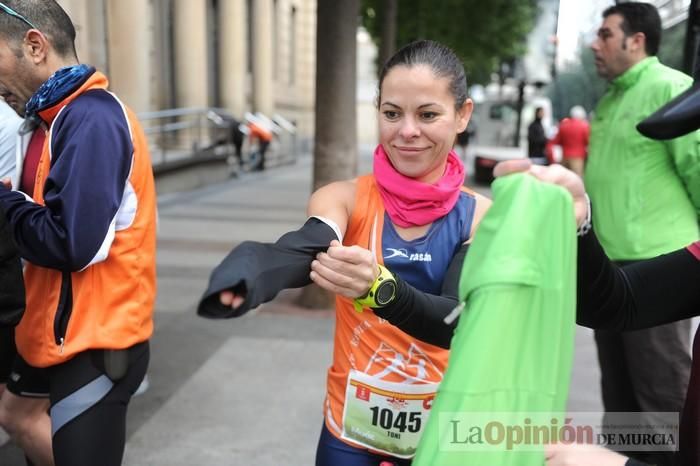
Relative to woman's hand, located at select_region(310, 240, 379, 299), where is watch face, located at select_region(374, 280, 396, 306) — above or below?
below

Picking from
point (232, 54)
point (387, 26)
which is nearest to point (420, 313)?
point (387, 26)

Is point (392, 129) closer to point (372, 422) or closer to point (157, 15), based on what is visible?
point (372, 422)

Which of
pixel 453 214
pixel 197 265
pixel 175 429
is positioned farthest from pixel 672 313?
pixel 197 265

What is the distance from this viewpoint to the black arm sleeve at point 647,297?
1.60 meters

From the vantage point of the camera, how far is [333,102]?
5.97 metres

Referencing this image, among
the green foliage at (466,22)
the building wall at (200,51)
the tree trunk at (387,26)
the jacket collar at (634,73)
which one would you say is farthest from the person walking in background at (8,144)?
the green foliage at (466,22)

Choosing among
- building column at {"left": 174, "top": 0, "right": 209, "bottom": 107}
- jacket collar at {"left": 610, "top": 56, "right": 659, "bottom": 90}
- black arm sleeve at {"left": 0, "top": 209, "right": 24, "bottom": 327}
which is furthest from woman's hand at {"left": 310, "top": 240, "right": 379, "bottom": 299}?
building column at {"left": 174, "top": 0, "right": 209, "bottom": 107}

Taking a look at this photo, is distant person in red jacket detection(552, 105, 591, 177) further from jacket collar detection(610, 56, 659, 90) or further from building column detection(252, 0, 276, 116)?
building column detection(252, 0, 276, 116)

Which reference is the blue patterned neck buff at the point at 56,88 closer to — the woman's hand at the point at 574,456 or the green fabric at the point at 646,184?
the woman's hand at the point at 574,456

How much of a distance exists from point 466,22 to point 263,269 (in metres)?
19.4

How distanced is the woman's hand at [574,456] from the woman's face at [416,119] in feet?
2.81

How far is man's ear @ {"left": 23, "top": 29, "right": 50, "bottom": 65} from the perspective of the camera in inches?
80.8

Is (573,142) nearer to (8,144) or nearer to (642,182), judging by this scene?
(642,182)

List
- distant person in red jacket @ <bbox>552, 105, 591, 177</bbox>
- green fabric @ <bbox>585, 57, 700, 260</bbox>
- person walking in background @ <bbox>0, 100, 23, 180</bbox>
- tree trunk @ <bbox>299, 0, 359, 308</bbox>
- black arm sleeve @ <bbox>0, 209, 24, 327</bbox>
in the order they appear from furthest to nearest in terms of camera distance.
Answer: distant person in red jacket @ <bbox>552, 105, 591, 177</bbox> < tree trunk @ <bbox>299, 0, 359, 308</bbox> < green fabric @ <bbox>585, 57, 700, 260</bbox> < person walking in background @ <bbox>0, 100, 23, 180</bbox> < black arm sleeve @ <bbox>0, 209, 24, 327</bbox>
